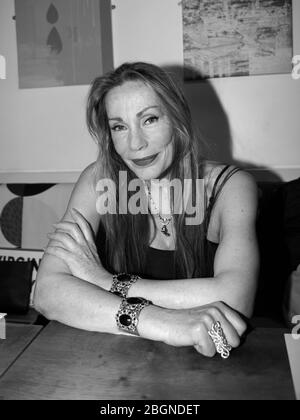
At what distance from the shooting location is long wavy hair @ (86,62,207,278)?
1281 millimetres

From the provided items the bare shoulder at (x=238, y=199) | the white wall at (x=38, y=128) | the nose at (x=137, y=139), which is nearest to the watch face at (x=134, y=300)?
the bare shoulder at (x=238, y=199)

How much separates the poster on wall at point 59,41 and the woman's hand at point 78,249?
1.17 meters

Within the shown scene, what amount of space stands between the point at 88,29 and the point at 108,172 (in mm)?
1072

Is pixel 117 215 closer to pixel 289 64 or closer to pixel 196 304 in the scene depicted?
pixel 196 304

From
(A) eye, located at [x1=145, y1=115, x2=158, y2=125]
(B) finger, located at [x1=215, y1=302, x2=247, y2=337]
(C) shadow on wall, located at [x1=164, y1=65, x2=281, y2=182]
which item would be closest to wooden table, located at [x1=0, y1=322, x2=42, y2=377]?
(B) finger, located at [x1=215, y1=302, x2=247, y2=337]

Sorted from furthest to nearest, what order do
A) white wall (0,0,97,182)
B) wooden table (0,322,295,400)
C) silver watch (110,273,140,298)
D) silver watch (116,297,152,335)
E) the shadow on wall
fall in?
white wall (0,0,97,182) → the shadow on wall → silver watch (110,273,140,298) → silver watch (116,297,152,335) → wooden table (0,322,295,400)

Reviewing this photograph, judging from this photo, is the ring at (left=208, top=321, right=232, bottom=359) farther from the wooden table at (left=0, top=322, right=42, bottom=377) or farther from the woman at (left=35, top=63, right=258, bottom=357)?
the wooden table at (left=0, top=322, right=42, bottom=377)

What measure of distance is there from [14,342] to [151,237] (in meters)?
0.72

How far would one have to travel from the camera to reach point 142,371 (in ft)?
2.31

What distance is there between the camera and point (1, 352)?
2.62 feet

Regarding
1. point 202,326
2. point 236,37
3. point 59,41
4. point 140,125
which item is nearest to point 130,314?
point 202,326

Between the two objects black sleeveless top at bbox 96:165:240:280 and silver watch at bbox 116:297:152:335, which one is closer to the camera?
silver watch at bbox 116:297:152:335

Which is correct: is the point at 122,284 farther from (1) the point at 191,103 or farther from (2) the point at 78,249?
(1) the point at 191,103

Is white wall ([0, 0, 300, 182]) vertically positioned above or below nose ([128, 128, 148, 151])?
above
